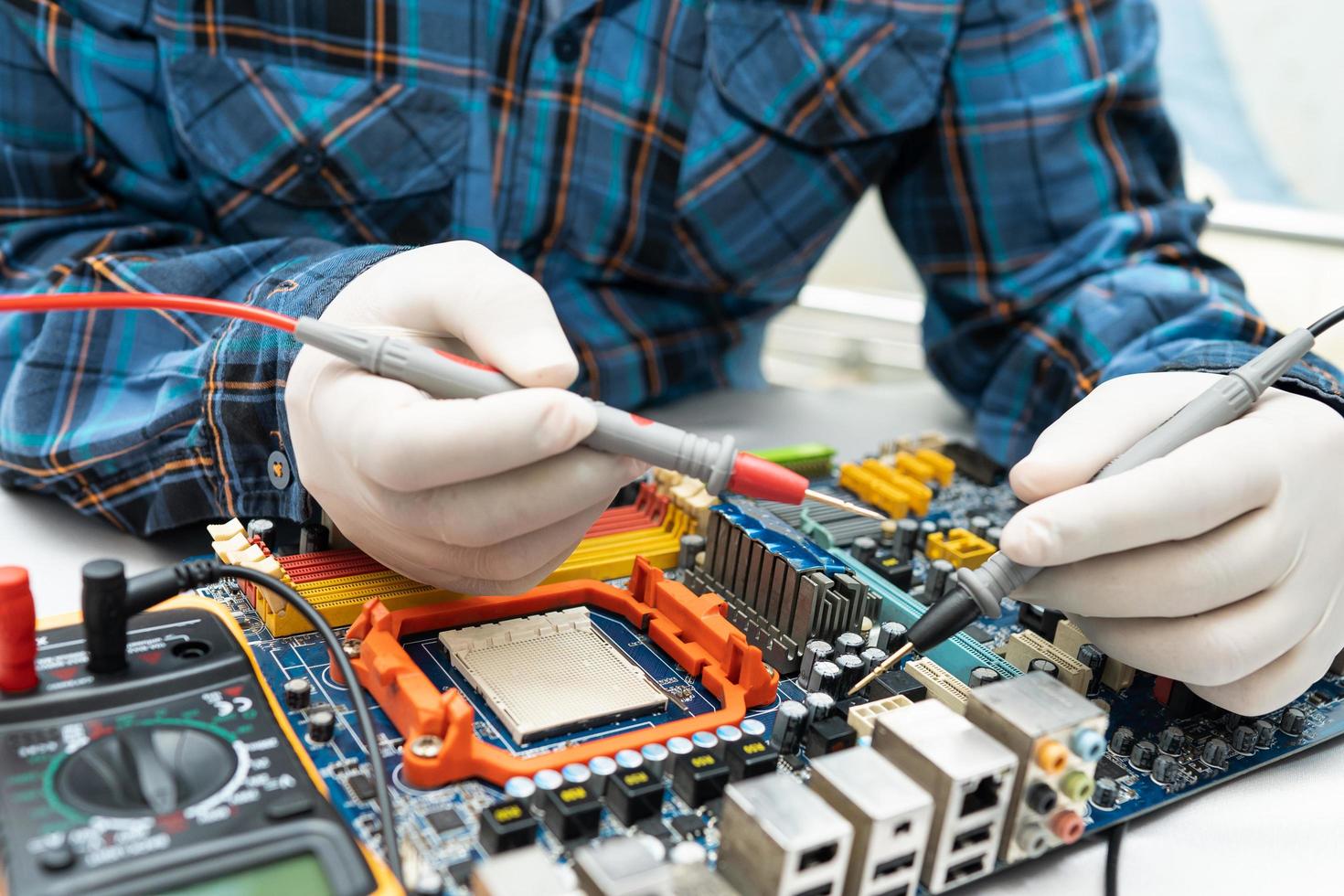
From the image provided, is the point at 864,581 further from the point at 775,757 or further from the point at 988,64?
the point at 988,64

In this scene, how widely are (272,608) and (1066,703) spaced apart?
0.70 m

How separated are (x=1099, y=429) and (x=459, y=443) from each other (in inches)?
25.2

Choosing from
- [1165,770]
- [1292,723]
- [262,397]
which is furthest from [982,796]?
[262,397]

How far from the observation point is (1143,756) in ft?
3.08

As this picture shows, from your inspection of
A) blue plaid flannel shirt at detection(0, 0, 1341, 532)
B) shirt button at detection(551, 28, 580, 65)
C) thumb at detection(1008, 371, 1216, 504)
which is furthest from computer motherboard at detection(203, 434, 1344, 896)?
shirt button at detection(551, 28, 580, 65)

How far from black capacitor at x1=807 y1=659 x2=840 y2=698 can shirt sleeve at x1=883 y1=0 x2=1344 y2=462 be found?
0.92 m

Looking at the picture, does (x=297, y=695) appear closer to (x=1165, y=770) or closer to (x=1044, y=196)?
(x=1165, y=770)

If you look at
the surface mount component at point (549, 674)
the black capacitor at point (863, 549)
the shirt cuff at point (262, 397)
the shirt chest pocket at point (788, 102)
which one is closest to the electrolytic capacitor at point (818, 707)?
the surface mount component at point (549, 674)

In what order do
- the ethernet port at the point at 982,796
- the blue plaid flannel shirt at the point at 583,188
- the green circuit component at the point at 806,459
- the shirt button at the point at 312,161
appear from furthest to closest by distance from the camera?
1. the shirt button at the point at 312,161
2. the green circuit component at the point at 806,459
3. the blue plaid flannel shirt at the point at 583,188
4. the ethernet port at the point at 982,796

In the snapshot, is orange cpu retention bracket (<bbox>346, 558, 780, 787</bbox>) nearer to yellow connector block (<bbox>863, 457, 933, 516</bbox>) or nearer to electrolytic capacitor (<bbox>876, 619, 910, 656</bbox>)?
electrolytic capacitor (<bbox>876, 619, 910, 656</bbox>)

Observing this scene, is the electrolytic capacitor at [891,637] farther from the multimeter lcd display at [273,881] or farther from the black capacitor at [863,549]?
the multimeter lcd display at [273,881]

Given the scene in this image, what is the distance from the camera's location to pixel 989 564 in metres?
0.93

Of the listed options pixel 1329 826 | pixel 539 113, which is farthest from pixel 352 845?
pixel 539 113

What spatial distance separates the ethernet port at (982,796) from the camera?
2.50 feet
